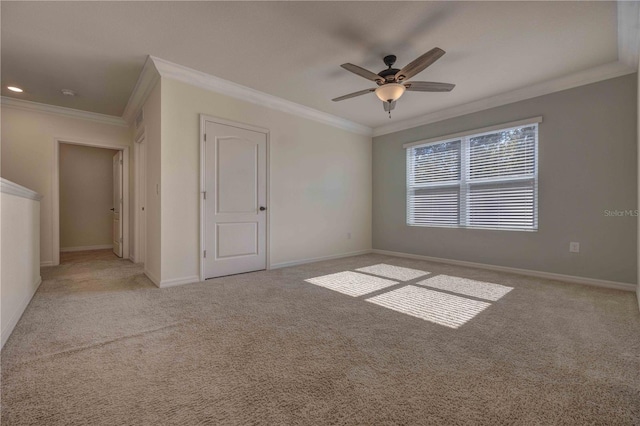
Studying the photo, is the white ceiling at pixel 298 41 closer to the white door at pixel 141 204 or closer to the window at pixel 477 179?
the window at pixel 477 179

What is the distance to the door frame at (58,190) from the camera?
4289 mm

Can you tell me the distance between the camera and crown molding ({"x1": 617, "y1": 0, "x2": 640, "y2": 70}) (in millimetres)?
2133

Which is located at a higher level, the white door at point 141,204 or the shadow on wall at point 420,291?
the white door at point 141,204

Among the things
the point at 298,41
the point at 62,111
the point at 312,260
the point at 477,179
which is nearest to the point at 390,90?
the point at 298,41

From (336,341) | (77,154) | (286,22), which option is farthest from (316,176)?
(77,154)

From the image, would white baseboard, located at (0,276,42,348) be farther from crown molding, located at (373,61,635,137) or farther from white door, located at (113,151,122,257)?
crown molding, located at (373,61,635,137)

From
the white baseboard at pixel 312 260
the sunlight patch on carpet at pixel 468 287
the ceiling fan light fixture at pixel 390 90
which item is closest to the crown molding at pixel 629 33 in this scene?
the ceiling fan light fixture at pixel 390 90

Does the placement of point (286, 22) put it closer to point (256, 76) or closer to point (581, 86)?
point (256, 76)

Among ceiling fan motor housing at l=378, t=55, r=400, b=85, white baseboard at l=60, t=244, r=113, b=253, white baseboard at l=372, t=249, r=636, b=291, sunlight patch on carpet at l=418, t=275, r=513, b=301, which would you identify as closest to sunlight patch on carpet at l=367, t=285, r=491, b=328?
sunlight patch on carpet at l=418, t=275, r=513, b=301

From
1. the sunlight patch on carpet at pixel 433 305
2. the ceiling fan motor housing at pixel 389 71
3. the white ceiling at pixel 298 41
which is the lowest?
the sunlight patch on carpet at pixel 433 305

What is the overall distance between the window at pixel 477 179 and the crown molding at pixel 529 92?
35cm

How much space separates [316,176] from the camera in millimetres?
Answer: 4641

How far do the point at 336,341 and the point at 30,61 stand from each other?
418 cm

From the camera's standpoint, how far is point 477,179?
163 inches
